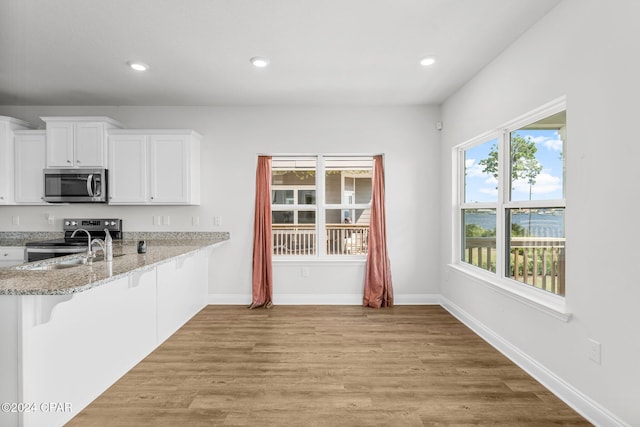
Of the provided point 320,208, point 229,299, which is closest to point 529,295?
point 320,208

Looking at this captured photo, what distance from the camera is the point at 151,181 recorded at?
3857mm

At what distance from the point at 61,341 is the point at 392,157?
3734 millimetres

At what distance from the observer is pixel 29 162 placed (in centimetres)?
380

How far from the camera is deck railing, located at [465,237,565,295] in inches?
92.7

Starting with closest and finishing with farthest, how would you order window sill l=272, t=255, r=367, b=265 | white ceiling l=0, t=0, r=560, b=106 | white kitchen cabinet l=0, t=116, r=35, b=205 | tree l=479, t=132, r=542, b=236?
white ceiling l=0, t=0, r=560, b=106 → tree l=479, t=132, r=542, b=236 → white kitchen cabinet l=0, t=116, r=35, b=205 → window sill l=272, t=255, r=367, b=265

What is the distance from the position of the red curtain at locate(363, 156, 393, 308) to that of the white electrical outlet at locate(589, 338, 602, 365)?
236 cm

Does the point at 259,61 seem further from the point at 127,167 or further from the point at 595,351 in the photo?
the point at 595,351

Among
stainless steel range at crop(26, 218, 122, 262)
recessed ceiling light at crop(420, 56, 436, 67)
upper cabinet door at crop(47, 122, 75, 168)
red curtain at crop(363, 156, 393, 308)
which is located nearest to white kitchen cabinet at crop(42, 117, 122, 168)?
upper cabinet door at crop(47, 122, 75, 168)

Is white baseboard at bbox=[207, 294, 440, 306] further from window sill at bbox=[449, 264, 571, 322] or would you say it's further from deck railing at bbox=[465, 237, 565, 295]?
deck railing at bbox=[465, 237, 565, 295]

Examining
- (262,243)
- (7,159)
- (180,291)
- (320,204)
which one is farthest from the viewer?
(320,204)

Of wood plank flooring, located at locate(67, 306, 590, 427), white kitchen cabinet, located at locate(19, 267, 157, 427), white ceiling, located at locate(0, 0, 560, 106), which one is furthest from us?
white ceiling, located at locate(0, 0, 560, 106)

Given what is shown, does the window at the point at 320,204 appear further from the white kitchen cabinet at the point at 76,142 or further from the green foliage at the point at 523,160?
the white kitchen cabinet at the point at 76,142

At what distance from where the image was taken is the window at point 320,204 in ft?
14.4

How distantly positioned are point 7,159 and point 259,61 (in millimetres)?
3283
